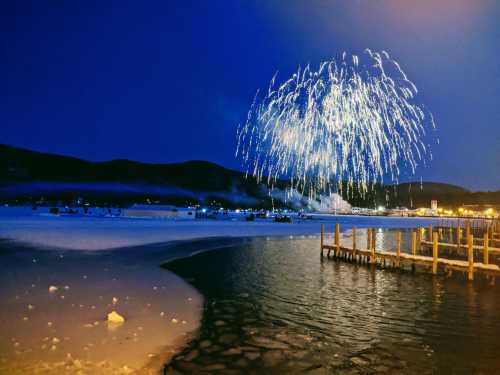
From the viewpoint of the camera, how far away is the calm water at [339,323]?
334 inches

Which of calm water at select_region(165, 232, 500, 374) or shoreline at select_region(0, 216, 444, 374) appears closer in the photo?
shoreline at select_region(0, 216, 444, 374)

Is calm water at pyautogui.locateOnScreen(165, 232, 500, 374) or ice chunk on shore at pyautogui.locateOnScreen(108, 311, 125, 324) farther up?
ice chunk on shore at pyautogui.locateOnScreen(108, 311, 125, 324)

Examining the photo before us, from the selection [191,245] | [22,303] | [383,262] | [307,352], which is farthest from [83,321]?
[191,245]

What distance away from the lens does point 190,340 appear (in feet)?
31.6

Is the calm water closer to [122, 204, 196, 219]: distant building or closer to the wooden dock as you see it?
the wooden dock

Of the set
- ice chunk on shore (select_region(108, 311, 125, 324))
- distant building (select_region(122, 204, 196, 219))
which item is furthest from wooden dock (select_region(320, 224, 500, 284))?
distant building (select_region(122, 204, 196, 219))

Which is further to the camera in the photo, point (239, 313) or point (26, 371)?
point (239, 313)

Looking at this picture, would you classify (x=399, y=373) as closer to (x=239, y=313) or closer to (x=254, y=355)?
(x=254, y=355)

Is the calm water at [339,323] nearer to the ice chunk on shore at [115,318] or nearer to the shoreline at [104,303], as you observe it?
the shoreline at [104,303]

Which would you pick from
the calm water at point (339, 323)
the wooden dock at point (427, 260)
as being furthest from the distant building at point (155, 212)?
the calm water at point (339, 323)

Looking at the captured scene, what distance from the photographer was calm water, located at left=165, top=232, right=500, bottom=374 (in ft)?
27.9

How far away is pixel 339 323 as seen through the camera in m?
11.4

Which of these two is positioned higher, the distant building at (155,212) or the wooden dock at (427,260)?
the distant building at (155,212)

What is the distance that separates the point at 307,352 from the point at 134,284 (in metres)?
8.13
